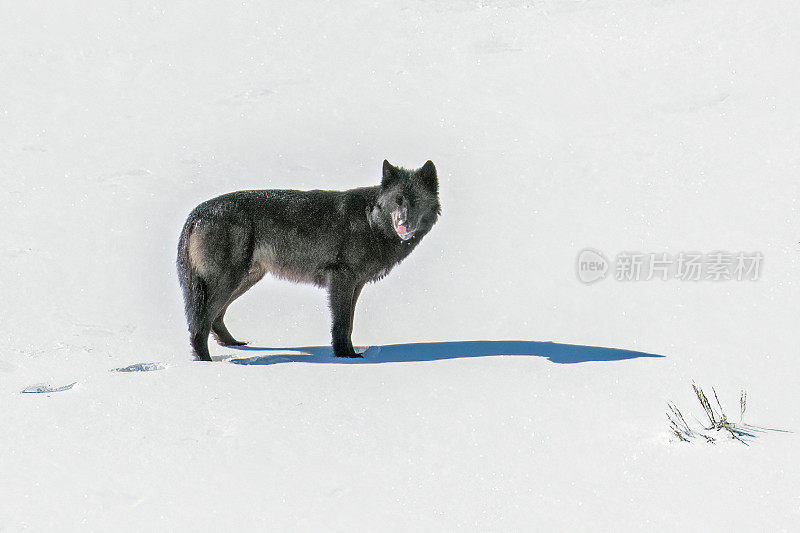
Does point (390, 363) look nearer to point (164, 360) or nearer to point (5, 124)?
point (164, 360)

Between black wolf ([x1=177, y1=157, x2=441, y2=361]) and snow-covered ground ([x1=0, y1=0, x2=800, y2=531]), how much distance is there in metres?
0.62

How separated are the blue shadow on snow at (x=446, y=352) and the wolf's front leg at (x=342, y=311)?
14 cm

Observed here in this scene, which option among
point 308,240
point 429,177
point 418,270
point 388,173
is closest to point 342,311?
point 308,240

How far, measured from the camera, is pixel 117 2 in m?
24.9

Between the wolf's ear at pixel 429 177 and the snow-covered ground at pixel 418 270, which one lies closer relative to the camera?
the snow-covered ground at pixel 418 270

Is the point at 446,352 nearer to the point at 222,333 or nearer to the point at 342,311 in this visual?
the point at 342,311

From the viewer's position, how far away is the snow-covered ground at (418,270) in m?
5.80

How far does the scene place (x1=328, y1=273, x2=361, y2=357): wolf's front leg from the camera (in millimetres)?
9078

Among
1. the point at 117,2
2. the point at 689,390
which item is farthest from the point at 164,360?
the point at 117,2

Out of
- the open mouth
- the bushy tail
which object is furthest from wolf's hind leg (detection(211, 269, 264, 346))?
the open mouth

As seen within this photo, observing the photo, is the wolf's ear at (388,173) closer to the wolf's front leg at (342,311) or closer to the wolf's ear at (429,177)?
the wolf's ear at (429,177)

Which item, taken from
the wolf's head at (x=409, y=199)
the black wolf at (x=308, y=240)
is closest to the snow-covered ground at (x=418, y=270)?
the black wolf at (x=308, y=240)

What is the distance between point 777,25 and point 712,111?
14.5 ft

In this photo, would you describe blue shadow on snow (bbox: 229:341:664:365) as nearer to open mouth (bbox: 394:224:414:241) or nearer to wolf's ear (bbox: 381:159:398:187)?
open mouth (bbox: 394:224:414:241)
